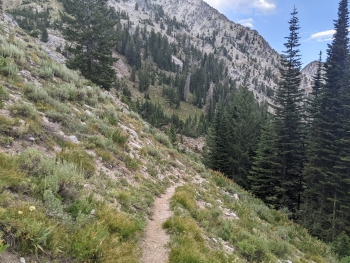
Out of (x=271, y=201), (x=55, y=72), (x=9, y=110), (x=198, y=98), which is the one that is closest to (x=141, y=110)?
(x=198, y=98)

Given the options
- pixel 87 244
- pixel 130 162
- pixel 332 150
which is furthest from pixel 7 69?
pixel 332 150

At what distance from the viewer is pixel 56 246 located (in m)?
3.48

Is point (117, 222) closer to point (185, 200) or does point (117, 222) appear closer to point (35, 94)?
point (185, 200)

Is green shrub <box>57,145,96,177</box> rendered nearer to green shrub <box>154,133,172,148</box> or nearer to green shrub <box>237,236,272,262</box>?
green shrub <box>237,236,272,262</box>

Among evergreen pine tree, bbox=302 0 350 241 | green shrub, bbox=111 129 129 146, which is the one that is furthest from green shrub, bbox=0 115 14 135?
evergreen pine tree, bbox=302 0 350 241

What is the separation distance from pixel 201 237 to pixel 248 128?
34356 millimetres

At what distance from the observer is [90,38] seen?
23.7 metres

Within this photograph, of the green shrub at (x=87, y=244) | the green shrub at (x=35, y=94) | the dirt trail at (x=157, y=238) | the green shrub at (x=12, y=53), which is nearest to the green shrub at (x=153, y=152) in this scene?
the dirt trail at (x=157, y=238)

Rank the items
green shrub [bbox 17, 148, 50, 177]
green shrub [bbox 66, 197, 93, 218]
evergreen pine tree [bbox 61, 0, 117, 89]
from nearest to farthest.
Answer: green shrub [bbox 66, 197, 93, 218] < green shrub [bbox 17, 148, 50, 177] < evergreen pine tree [bbox 61, 0, 117, 89]

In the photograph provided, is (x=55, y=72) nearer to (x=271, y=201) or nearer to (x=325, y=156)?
(x=325, y=156)

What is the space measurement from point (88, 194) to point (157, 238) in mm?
1842

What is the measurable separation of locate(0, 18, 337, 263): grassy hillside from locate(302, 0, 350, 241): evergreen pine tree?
11.7 meters

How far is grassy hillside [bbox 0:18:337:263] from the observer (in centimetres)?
365

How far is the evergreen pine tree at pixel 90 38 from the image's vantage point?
76.0 ft
